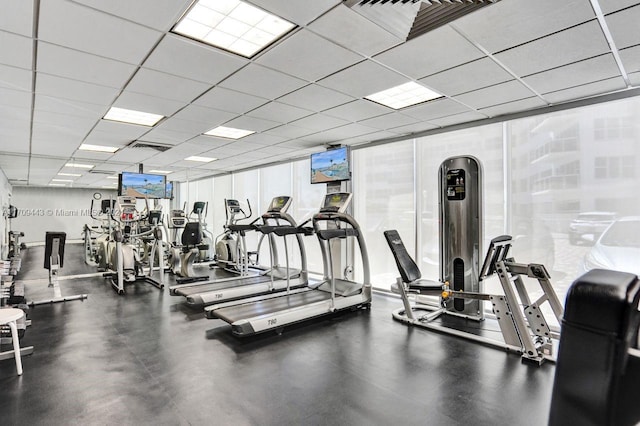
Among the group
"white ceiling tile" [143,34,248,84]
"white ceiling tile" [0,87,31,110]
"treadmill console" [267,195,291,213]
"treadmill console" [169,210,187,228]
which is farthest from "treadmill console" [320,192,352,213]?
"treadmill console" [169,210,187,228]

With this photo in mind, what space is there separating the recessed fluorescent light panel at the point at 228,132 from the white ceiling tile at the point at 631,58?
4.45 meters

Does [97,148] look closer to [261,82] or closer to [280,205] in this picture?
[280,205]

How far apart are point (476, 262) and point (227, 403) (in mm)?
3449

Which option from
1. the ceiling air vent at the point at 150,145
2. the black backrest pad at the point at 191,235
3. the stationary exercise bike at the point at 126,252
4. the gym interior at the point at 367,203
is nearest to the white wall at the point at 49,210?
A: the gym interior at the point at 367,203

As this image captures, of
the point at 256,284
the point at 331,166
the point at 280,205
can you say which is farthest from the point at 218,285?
the point at 331,166

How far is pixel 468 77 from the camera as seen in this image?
3303 millimetres

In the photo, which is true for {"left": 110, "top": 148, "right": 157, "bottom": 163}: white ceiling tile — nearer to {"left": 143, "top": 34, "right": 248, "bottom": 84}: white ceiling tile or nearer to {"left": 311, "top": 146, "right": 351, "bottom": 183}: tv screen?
{"left": 311, "top": 146, "right": 351, "bottom": 183}: tv screen

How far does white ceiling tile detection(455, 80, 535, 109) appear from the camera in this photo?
138 inches

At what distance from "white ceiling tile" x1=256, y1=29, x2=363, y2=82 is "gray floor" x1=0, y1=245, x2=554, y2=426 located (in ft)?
8.77

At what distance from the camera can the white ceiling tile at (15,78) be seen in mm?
3064

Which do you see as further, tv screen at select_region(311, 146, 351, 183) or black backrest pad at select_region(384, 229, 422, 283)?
tv screen at select_region(311, 146, 351, 183)

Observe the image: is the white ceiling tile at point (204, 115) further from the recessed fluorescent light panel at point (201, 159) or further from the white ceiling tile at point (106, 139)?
the recessed fluorescent light panel at point (201, 159)

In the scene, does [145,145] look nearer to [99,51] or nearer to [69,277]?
[69,277]

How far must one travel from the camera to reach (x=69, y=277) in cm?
736
